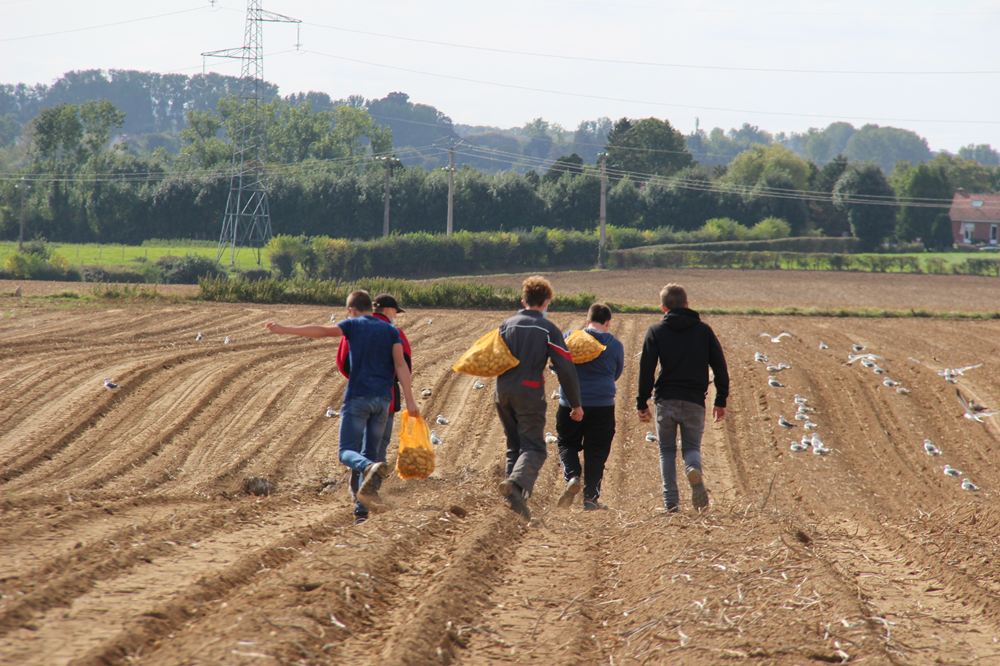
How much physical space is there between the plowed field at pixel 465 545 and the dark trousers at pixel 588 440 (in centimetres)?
59

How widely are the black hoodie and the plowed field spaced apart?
3.45 ft

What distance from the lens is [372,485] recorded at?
571 centimetres

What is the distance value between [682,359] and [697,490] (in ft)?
3.67

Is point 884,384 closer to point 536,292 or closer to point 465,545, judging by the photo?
point 536,292

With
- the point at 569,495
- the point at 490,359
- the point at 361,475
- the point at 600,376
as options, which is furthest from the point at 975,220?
the point at 361,475

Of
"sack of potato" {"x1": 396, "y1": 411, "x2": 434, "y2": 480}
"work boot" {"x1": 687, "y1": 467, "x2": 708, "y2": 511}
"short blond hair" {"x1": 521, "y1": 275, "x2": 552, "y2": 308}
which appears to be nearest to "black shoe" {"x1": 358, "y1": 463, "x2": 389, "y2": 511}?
"sack of potato" {"x1": 396, "y1": 411, "x2": 434, "y2": 480}

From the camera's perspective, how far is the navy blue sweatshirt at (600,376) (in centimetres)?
683

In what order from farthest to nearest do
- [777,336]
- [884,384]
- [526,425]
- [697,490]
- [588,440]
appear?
[777,336] → [884,384] → [588,440] → [697,490] → [526,425]

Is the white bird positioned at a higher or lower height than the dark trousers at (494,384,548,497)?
lower

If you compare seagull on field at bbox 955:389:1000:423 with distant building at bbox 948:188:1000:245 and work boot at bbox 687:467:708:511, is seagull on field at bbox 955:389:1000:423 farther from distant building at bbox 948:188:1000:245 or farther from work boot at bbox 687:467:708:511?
distant building at bbox 948:188:1000:245

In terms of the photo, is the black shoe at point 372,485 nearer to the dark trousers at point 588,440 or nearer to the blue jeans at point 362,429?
the blue jeans at point 362,429

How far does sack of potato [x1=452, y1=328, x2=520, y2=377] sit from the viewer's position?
19.9 feet

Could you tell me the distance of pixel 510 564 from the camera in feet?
15.9

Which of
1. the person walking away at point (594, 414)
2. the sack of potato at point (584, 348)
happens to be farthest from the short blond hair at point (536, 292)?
the person walking away at point (594, 414)
